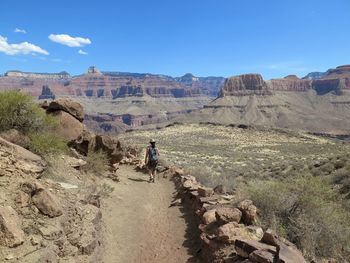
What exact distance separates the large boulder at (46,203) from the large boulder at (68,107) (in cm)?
833

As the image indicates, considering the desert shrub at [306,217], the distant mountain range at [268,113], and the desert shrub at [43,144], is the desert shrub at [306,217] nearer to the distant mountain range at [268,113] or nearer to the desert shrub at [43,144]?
the desert shrub at [43,144]

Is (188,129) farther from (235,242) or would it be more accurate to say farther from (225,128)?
(235,242)

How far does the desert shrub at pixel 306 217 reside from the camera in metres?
8.06

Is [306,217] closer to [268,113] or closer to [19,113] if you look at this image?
[19,113]

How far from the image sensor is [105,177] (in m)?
14.9

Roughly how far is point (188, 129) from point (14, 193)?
275 feet

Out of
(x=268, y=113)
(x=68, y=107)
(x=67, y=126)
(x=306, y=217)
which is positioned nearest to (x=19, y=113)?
(x=67, y=126)

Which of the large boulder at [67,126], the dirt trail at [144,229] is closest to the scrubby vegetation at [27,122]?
the large boulder at [67,126]

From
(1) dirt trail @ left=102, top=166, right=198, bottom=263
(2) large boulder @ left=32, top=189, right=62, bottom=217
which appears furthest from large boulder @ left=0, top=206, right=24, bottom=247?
(1) dirt trail @ left=102, top=166, right=198, bottom=263

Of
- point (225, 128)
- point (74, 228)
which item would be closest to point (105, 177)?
point (74, 228)

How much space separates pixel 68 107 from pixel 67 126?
971mm

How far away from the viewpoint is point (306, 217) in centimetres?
877

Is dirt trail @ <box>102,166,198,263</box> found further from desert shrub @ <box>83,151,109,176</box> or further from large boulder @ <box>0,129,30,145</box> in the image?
→ large boulder @ <box>0,129,30,145</box>

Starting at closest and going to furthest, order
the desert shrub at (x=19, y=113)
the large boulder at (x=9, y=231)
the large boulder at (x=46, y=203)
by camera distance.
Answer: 1. the large boulder at (x=9, y=231)
2. the large boulder at (x=46, y=203)
3. the desert shrub at (x=19, y=113)
